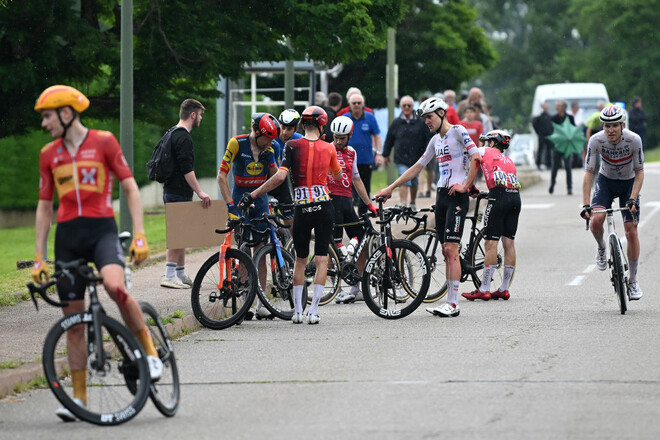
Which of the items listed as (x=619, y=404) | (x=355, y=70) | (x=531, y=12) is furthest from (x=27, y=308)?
(x=531, y=12)

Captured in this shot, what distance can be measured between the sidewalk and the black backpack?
116 cm

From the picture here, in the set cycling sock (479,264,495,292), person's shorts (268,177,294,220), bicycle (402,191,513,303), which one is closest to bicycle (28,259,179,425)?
person's shorts (268,177,294,220)

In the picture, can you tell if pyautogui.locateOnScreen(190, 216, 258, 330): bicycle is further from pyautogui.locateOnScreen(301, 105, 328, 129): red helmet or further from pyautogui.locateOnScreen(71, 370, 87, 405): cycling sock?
pyautogui.locateOnScreen(71, 370, 87, 405): cycling sock

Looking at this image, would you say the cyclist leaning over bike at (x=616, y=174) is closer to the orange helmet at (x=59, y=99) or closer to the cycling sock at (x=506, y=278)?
the cycling sock at (x=506, y=278)

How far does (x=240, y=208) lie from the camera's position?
12.7 m

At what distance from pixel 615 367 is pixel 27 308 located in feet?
19.6

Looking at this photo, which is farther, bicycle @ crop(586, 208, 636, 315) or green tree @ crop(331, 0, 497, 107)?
green tree @ crop(331, 0, 497, 107)

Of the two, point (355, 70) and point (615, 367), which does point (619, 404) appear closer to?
point (615, 367)

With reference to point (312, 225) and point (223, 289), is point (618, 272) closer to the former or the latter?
point (312, 225)

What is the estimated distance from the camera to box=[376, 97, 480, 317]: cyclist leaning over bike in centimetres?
1266

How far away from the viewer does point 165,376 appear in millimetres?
8117

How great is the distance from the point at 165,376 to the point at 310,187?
4.24 meters

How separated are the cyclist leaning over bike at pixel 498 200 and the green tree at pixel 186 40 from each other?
2.50 m

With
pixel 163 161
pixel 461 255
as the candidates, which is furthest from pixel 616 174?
pixel 163 161
